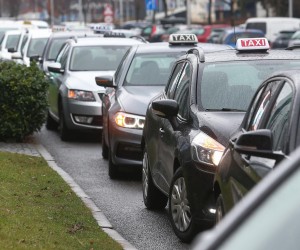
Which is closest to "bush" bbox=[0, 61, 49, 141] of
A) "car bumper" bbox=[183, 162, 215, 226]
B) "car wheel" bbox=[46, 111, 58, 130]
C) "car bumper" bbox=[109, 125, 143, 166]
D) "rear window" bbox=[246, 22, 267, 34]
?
"car wheel" bbox=[46, 111, 58, 130]

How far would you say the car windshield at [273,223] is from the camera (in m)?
3.16

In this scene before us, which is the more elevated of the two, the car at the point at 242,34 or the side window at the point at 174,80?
the side window at the point at 174,80

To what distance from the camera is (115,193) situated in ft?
39.9

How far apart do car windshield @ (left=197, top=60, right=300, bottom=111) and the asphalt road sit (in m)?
1.21

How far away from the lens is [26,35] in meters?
32.3

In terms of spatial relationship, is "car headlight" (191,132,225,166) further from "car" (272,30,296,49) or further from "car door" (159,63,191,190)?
"car" (272,30,296,49)

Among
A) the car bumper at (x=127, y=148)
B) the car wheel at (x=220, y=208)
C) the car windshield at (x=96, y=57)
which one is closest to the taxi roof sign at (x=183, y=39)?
the car bumper at (x=127, y=148)

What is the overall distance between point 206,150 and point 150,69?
6455 millimetres

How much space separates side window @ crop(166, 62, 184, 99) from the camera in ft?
34.4

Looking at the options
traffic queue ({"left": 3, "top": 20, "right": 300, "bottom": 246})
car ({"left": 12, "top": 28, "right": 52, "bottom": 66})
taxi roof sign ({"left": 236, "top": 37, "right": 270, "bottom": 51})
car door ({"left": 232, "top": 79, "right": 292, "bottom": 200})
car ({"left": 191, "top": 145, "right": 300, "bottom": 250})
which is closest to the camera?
car ({"left": 191, "top": 145, "right": 300, "bottom": 250})

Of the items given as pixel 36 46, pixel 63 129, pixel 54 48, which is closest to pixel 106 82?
pixel 63 129

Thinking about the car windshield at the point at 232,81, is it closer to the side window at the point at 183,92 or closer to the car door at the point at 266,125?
the side window at the point at 183,92

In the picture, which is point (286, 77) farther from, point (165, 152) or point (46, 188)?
point (46, 188)

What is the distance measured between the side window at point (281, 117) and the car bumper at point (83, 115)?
10.8 meters
